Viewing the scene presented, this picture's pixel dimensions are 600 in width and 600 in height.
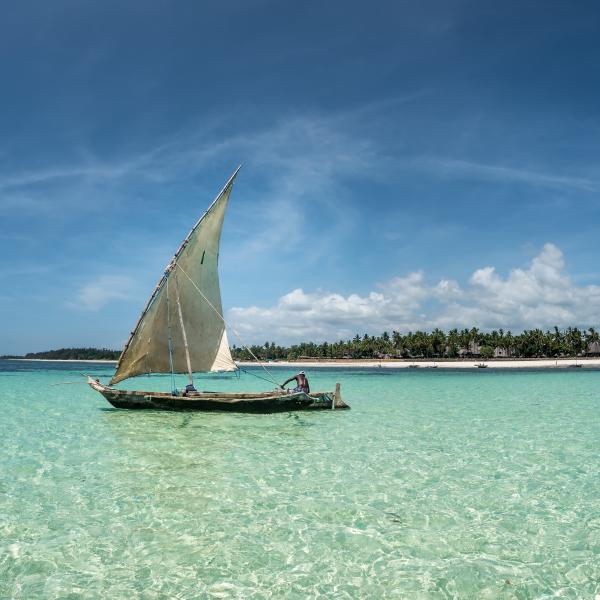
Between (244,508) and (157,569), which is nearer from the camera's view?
(157,569)

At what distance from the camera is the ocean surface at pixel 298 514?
748cm

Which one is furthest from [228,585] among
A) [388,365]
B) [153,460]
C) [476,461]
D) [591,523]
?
[388,365]

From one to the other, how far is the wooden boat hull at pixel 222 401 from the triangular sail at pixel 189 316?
122cm

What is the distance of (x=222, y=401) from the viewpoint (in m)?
24.3

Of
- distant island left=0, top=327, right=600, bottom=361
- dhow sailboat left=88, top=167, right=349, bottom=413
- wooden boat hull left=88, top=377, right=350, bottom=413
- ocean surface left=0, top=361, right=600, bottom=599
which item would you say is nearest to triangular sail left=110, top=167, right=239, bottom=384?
dhow sailboat left=88, top=167, right=349, bottom=413

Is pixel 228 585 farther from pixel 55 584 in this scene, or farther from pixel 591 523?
pixel 591 523

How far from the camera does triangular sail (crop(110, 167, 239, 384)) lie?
25188mm

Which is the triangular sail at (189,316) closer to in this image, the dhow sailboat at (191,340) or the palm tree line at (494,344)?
the dhow sailboat at (191,340)

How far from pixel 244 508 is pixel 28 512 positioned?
4651 mm

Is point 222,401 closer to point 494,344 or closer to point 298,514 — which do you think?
point 298,514

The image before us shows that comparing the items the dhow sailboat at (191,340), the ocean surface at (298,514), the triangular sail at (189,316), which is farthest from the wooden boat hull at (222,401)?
the ocean surface at (298,514)

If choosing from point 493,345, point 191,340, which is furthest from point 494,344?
point 191,340

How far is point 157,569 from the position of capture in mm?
7797

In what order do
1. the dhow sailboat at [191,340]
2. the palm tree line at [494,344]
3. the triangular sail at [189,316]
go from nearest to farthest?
the dhow sailboat at [191,340] < the triangular sail at [189,316] < the palm tree line at [494,344]
